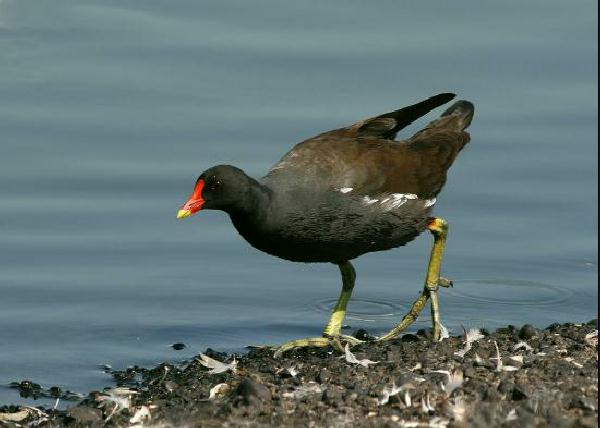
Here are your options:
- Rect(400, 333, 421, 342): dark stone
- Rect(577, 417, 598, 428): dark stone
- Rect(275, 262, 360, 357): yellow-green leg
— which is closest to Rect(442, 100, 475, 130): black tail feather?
Rect(275, 262, 360, 357): yellow-green leg

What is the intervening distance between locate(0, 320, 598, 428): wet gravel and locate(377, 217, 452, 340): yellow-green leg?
0.41 metres

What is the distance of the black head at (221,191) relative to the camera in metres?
8.26

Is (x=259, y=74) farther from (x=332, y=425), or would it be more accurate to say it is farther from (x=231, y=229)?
(x=332, y=425)

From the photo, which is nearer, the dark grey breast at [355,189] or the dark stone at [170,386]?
the dark stone at [170,386]

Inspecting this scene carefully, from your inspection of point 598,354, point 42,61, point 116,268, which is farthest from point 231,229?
point 598,354

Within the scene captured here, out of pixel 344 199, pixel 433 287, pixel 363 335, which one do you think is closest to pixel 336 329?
pixel 363 335

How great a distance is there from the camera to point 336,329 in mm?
8891

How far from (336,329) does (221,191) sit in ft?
3.94

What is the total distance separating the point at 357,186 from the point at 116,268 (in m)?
2.23

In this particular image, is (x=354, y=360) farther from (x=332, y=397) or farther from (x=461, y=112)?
(x=461, y=112)

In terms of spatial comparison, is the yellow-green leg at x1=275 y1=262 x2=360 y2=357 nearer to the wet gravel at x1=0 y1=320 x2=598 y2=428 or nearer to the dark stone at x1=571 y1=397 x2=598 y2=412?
the wet gravel at x1=0 y1=320 x2=598 y2=428

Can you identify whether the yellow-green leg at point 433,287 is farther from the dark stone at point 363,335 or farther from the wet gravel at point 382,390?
the wet gravel at point 382,390

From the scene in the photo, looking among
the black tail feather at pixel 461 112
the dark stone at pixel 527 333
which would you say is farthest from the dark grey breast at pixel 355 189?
the dark stone at pixel 527 333

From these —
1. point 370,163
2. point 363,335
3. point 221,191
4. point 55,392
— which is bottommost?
point 55,392
